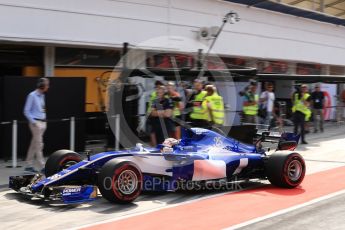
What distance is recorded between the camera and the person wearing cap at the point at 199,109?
12203mm

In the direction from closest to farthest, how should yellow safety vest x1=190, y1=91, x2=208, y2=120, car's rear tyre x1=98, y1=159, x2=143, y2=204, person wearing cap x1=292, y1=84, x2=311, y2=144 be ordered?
car's rear tyre x1=98, y1=159, x2=143, y2=204
yellow safety vest x1=190, y1=91, x2=208, y2=120
person wearing cap x1=292, y1=84, x2=311, y2=144

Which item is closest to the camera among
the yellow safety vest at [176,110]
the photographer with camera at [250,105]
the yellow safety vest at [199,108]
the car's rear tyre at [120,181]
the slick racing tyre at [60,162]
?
the car's rear tyre at [120,181]

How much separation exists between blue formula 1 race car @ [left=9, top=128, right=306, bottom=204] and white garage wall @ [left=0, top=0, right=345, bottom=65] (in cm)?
555

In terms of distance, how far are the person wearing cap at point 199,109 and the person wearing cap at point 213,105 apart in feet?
0.41

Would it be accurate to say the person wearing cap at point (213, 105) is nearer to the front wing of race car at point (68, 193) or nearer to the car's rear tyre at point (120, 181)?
the car's rear tyre at point (120, 181)

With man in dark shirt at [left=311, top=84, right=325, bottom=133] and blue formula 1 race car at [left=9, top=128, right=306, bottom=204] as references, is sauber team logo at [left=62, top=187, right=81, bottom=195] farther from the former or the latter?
man in dark shirt at [left=311, top=84, right=325, bottom=133]

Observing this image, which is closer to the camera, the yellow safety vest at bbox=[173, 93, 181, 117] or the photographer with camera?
the yellow safety vest at bbox=[173, 93, 181, 117]

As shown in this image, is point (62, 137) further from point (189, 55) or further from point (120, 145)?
point (189, 55)

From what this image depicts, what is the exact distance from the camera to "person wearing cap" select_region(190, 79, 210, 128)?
1220 centimetres

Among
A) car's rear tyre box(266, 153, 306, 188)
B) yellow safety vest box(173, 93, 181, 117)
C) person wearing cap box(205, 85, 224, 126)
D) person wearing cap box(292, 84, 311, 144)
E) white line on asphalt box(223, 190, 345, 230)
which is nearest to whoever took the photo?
white line on asphalt box(223, 190, 345, 230)

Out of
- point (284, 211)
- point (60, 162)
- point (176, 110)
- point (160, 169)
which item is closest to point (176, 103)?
point (176, 110)

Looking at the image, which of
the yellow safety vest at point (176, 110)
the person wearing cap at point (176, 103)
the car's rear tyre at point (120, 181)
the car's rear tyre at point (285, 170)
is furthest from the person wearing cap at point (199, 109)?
the car's rear tyre at point (120, 181)

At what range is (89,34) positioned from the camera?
1397cm

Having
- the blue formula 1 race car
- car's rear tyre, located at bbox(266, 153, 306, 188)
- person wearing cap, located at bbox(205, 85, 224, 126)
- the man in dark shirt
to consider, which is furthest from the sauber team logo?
the man in dark shirt
